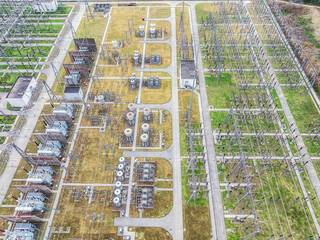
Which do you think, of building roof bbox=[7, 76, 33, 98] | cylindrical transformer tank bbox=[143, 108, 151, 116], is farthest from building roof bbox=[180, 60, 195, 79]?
building roof bbox=[7, 76, 33, 98]

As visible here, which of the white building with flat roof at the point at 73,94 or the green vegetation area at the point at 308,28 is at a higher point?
the green vegetation area at the point at 308,28

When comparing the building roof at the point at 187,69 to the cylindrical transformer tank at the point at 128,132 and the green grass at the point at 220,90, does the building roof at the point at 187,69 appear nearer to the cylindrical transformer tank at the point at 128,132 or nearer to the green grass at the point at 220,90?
the green grass at the point at 220,90

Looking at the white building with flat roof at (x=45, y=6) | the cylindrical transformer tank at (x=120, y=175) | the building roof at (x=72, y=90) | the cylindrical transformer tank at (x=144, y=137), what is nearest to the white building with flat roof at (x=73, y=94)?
the building roof at (x=72, y=90)

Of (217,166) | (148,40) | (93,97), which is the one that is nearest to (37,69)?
(93,97)

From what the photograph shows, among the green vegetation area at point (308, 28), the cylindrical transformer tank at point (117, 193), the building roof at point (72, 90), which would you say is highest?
the green vegetation area at point (308, 28)

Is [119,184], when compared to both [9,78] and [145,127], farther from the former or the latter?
[9,78]

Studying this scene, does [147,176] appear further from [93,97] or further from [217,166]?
[93,97]
